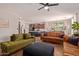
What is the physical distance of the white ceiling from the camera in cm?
190

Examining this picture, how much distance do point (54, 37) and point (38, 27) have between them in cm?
33

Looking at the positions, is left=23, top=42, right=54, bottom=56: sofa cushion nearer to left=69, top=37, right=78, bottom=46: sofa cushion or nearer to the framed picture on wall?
left=69, top=37, right=78, bottom=46: sofa cushion

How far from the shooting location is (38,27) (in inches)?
81.4

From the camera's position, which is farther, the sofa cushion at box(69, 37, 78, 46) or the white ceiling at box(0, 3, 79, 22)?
the sofa cushion at box(69, 37, 78, 46)

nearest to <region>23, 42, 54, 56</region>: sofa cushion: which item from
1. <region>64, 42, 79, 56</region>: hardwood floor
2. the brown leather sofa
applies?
the brown leather sofa

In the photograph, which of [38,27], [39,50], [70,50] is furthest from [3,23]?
[70,50]

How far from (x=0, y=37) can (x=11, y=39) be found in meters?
0.18

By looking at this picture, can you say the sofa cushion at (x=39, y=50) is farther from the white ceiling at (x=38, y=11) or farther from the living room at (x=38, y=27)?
the white ceiling at (x=38, y=11)

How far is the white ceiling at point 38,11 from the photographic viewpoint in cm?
190

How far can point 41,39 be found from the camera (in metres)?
2.09

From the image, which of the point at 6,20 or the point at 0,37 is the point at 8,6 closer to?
the point at 6,20

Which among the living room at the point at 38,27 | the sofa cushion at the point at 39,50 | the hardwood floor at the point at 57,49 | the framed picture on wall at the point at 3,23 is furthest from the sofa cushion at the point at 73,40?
the framed picture on wall at the point at 3,23

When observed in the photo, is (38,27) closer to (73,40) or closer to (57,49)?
(57,49)

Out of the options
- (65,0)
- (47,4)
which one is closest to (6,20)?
(47,4)
